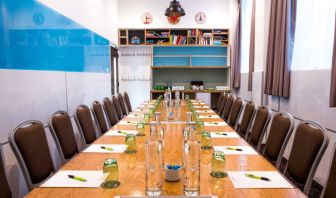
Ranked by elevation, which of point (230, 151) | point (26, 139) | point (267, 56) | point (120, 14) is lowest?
point (230, 151)

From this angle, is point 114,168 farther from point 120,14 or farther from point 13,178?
point 120,14

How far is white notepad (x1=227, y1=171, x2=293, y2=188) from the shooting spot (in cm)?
134

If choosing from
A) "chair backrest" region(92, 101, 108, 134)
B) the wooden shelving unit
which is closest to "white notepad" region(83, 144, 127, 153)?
"chair backrest" region(92, 101, 108, 134)

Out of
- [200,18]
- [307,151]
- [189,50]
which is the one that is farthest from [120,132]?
[200,18]

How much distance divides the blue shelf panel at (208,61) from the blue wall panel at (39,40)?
3517mm

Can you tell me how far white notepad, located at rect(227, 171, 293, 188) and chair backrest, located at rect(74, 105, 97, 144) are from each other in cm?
167

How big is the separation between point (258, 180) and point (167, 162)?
53 centimetres

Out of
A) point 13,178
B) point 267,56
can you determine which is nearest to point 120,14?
point 267,56

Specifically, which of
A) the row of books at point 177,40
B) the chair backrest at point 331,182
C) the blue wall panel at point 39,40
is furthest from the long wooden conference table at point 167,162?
the row of books at point 177,40

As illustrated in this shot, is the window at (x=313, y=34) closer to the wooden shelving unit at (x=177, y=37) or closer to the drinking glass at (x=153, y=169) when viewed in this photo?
the drinking glass at (x=153, y=169)

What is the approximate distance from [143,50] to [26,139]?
6.11 meters

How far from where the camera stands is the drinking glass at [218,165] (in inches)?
58.1

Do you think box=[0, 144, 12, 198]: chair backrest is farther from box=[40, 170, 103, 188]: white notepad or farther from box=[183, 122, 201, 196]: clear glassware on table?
box=[183, 122, 201, 196]: clear glassware on table

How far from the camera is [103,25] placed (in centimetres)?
614
